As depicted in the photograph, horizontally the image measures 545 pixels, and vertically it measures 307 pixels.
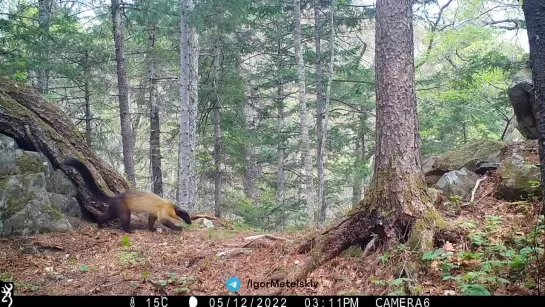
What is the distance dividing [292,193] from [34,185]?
21.3m

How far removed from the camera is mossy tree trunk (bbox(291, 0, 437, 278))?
4.65 meters

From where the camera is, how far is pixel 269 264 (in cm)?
514

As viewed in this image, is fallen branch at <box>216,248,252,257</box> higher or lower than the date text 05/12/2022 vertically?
lower

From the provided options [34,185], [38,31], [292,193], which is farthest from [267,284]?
[292,193]

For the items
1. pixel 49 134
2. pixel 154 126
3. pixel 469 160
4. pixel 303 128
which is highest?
pixel 154 126

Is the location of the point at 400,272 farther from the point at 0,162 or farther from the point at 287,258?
the point at 0,162

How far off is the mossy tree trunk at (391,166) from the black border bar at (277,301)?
0.69 meters

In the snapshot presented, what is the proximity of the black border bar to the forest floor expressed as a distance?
0.13m

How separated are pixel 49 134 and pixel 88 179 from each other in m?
1.26

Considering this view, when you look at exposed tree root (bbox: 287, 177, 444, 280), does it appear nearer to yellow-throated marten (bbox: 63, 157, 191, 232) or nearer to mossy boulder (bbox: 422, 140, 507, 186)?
mossy boulder (bbox: 422, 140, 507, 186)

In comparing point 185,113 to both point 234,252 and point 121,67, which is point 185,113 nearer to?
point 121,67

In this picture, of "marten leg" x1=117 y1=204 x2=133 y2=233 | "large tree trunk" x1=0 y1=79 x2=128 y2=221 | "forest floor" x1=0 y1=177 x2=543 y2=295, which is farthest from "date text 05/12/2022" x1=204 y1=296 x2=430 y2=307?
"large tree trunk" x1=0 y1=79 x2=128 y2=221

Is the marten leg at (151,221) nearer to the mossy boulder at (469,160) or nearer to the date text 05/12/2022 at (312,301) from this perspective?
the date text 05/12/2022 at (312,301)

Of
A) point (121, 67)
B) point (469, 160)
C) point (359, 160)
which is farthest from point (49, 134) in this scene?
point (359, 160)
